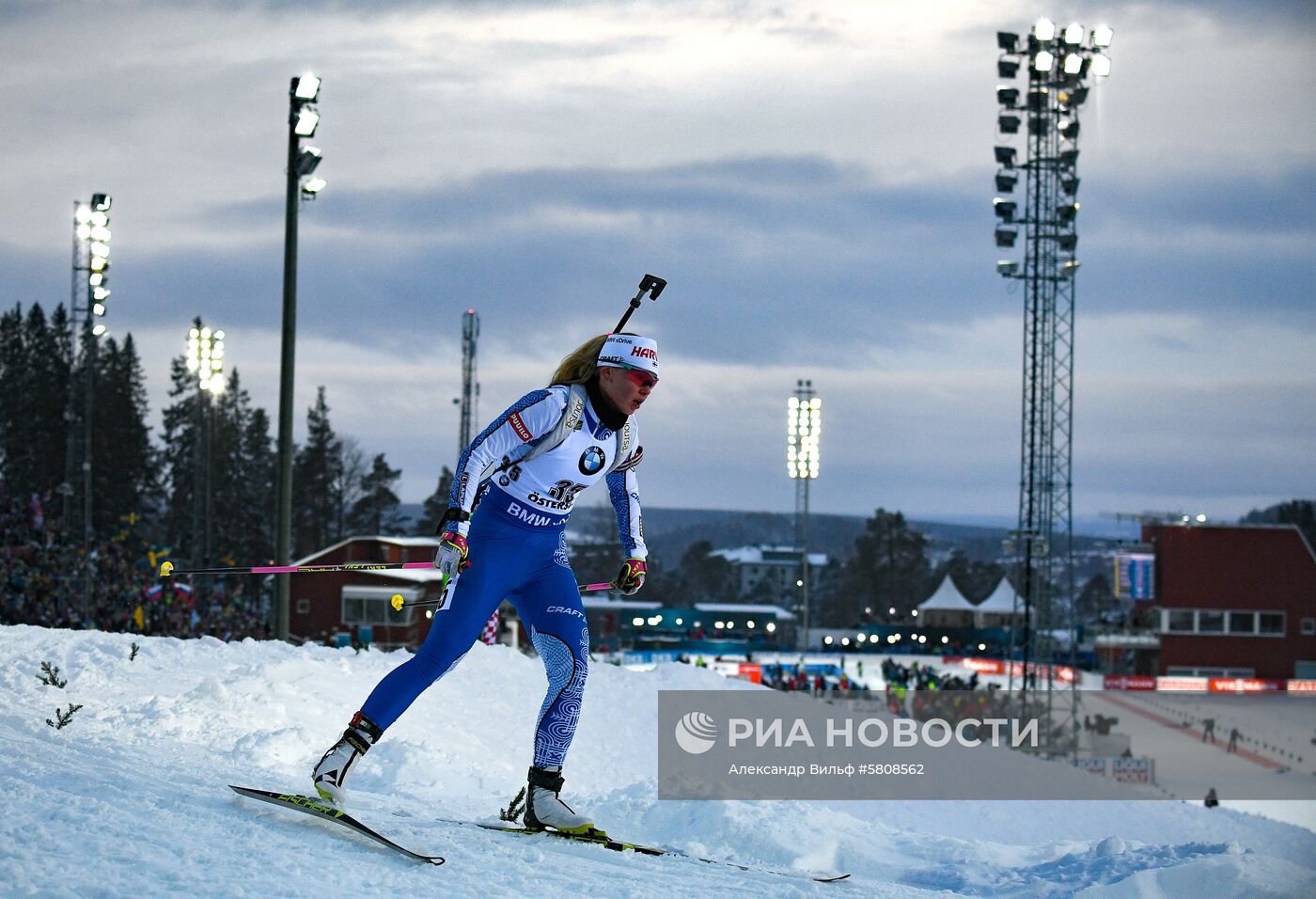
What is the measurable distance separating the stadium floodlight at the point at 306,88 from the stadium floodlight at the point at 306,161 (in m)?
0.59

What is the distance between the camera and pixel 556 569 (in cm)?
591

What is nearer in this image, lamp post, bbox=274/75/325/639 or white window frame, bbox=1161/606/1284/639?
lamp post, bbox=274/75/325/639

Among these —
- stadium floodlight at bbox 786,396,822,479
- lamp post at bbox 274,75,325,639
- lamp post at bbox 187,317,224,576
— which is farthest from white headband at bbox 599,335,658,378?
stadium floodlight at bbox 786,396,822,479

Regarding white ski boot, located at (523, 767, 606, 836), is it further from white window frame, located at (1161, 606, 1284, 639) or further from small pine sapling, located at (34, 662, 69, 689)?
white window frame, located at (1161, 606, 1284, 639)

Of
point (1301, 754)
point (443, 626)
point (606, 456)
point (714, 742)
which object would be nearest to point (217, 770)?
point (443, 626)

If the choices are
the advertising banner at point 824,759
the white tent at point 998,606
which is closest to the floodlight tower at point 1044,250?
the advertising banner at point 824,759

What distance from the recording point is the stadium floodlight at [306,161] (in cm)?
1470

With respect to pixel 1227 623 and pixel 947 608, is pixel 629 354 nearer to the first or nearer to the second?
pixel 1227 623

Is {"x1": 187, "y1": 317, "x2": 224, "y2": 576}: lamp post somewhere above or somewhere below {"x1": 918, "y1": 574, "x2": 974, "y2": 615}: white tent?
above

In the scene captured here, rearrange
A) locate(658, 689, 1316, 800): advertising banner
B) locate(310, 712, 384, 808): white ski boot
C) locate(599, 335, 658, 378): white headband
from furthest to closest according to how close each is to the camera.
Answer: locate(658, 689, 1316, 800): advertising banner < locate(599, 335, 658, 378): white headband < locate(310, 712, 384, 808): white ski boot

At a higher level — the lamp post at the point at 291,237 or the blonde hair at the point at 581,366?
the lamp post at the point at 291,237

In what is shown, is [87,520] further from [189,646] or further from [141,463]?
[141,463]

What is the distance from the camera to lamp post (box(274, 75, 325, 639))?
567 inches

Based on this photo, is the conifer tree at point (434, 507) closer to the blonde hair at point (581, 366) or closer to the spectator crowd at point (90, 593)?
the spectator crowd at point (90, 593)
